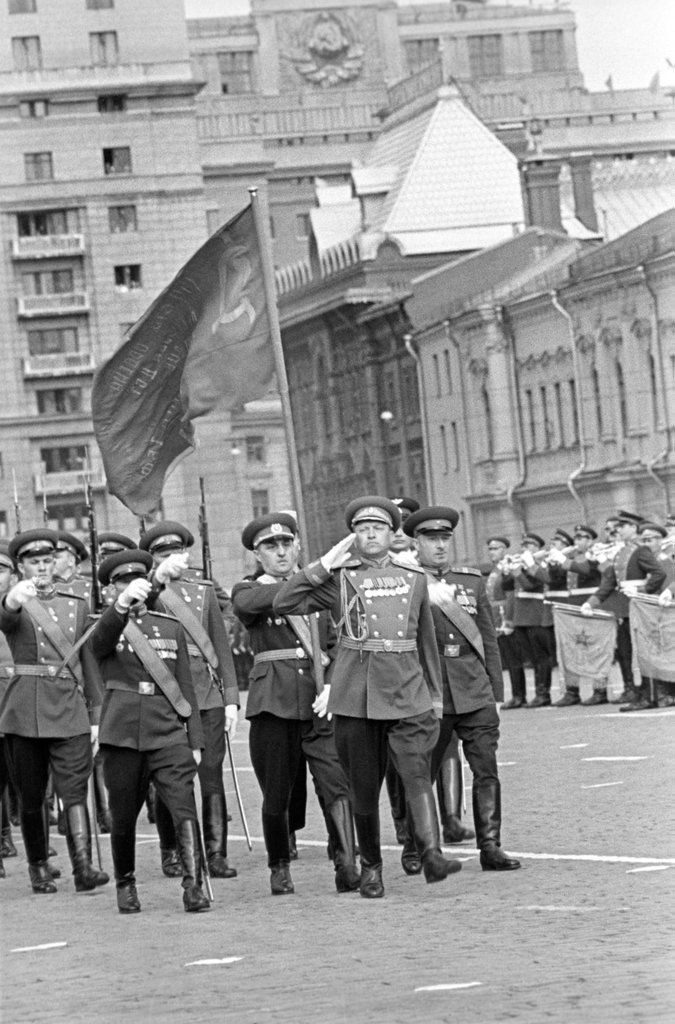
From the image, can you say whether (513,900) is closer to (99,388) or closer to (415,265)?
(99,388)

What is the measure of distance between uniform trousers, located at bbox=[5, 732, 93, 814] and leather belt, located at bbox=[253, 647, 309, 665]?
1.40 m

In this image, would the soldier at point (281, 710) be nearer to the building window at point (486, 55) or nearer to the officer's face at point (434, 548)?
the officer's face at point (434, 548)

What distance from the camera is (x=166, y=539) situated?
1439 centimetres

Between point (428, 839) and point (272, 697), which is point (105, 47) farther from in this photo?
point (428, 839)

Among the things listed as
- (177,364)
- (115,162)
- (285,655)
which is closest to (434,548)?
(285,655)

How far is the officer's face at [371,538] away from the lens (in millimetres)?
12352

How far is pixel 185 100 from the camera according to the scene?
4033 inches

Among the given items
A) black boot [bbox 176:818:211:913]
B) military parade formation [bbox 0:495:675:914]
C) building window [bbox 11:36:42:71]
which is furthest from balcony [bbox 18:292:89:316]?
black boot [bbox 176:818:211:913]

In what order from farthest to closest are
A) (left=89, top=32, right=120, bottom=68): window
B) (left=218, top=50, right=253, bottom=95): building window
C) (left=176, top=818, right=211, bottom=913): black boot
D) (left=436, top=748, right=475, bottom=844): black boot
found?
(left=218, top=50, right=253, bottom=95): building window
(left=89, top=32, right=120, bottom=68): window
(left=436, top=748, right=475, bottom=844): black boot
(left=176, top=818, right=211, bottom=913): black boot

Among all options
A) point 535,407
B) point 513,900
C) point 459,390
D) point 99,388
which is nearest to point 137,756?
point 513,900

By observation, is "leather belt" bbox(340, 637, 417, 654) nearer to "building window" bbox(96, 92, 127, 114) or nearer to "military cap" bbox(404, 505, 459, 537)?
"military cap" bbox(404, 505, 459, 537)

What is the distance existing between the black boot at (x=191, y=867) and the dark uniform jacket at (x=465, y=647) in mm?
1702

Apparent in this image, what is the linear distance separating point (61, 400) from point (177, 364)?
284 ft

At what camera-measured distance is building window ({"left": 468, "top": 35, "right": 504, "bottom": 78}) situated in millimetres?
147750
